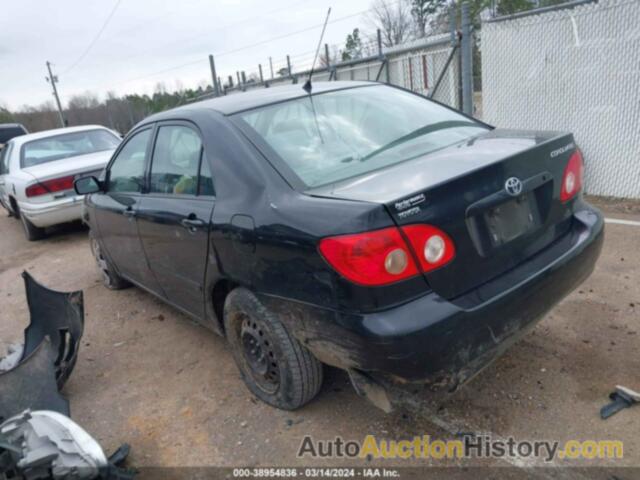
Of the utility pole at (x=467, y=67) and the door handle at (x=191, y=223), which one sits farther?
the utility pole at (x=467, y=67)

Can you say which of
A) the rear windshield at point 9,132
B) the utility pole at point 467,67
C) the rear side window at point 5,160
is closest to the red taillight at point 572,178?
the utility pole at point 467,67

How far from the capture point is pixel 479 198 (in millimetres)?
2199

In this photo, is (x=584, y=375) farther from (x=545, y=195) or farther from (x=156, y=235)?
(x=156, y=235)

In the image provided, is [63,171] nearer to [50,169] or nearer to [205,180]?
[50,169]

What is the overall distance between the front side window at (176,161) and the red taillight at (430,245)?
1.46m

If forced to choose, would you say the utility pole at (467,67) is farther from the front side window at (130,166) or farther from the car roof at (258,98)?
the front side window at (130,166)

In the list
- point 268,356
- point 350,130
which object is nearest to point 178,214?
point 268,356

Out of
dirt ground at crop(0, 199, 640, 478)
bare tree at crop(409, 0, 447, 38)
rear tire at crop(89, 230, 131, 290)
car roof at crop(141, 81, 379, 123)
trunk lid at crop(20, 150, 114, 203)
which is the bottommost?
dirt ground at crop(0, 199, 640, 478)

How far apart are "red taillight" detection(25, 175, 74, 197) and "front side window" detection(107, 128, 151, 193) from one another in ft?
10.5

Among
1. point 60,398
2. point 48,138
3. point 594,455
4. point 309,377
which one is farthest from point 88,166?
point 594,455

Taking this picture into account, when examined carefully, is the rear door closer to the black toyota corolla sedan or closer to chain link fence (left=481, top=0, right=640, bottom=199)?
the black toyota corolla sedan

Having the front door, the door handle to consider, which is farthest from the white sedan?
the door handle

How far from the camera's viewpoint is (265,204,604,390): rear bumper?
2029mm

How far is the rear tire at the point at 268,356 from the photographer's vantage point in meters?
2.57
